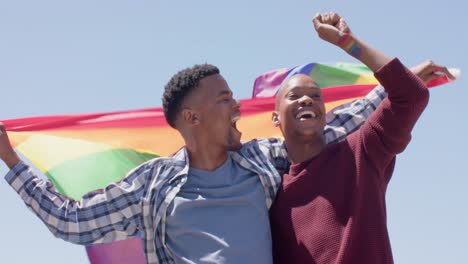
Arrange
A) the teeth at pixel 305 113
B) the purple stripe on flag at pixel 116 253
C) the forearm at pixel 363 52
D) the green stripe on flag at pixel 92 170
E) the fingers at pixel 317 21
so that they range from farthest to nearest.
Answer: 1. the purple stripe on flag at pixel 116 253
2. the green stripe on flag at pixel 92 170
3. the teeth at pixel 305 113
4. the fingers at pixel 317 21
5. the forearm at pixel 363 52

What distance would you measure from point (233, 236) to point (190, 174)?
543 millimetres

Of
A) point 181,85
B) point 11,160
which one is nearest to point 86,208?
point 11,160

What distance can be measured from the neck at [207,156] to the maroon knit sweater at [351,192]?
436 mm

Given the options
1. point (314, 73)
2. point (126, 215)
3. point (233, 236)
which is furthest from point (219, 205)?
point (314, 73)

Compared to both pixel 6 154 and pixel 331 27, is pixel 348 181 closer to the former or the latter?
pixel 331 27

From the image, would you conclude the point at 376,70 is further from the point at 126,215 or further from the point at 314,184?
the point at 126,215

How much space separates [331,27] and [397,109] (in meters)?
0.66

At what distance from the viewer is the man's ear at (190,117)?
535 cm

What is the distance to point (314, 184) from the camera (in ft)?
16.8

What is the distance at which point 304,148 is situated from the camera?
5.41 metres

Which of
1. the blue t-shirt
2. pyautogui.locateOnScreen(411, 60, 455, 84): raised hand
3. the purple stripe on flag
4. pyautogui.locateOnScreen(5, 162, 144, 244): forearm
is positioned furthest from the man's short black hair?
the purple stripe on flag

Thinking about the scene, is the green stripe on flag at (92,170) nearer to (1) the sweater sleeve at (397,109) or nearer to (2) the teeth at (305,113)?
(2) the teeth at (305,113)

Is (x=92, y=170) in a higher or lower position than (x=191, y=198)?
lower

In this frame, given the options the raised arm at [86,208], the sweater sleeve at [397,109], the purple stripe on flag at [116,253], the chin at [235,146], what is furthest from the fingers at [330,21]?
the purple stripe on flag at [116,253]
